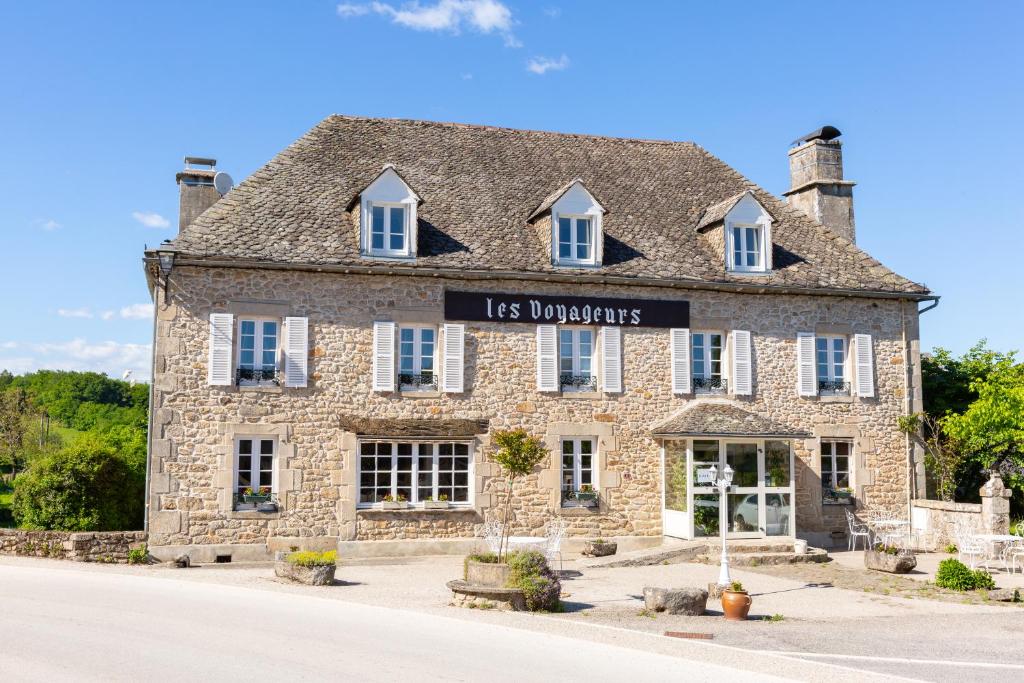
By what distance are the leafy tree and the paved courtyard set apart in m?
1.12

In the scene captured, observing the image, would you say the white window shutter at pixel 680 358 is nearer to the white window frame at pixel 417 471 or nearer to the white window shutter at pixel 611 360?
the white window shutter at pixel 611 360

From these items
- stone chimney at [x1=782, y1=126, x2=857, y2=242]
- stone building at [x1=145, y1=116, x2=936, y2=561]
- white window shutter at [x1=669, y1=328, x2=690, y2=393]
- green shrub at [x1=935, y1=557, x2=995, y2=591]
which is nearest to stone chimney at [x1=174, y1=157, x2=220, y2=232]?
stone building at [x1=145, y1=116, x2=936, y2=561]

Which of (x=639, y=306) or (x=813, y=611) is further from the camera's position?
(x=639, y=306)

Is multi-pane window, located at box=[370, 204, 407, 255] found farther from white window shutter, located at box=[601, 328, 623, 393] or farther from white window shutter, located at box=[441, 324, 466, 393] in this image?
white window shutter, located at box=[601, 328, 623, 393]

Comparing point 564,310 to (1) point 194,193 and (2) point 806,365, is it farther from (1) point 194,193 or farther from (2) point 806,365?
(1) point 194,193

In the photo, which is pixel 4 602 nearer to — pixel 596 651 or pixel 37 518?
pixel 37 518

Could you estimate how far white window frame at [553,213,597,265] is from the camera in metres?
17.6

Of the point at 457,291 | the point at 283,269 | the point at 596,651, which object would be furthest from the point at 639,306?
the point at 596,651

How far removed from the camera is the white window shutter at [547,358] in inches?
685

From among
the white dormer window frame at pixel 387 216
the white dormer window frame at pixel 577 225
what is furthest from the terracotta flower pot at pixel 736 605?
the white dormer window frame at pixel 387 216

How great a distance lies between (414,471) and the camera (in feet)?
55.0

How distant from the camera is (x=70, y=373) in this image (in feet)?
204

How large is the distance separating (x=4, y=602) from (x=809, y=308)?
14824mm

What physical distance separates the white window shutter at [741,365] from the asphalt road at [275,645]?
31.4 feet
